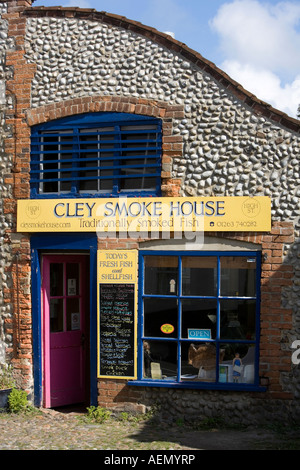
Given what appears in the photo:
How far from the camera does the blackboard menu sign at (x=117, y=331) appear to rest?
8414 mm

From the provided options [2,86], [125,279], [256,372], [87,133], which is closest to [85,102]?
[87,133]

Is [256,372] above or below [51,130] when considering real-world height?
below

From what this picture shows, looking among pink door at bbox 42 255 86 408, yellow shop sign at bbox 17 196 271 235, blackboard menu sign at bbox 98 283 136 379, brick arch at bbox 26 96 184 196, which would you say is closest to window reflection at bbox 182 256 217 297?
yellow shop sign at bbox 17 196 271 235

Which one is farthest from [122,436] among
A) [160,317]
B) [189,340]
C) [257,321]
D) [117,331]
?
[257,321]

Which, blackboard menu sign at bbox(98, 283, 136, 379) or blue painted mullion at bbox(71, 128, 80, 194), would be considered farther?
blue painted mullion at bbox(71, 128, 80, 194)

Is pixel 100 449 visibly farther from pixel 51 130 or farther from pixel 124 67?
pixel 124 67

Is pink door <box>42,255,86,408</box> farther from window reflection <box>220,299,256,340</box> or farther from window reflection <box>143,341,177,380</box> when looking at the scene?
window reflection <box>220,299,256,340</box>

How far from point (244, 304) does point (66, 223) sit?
2.98 m

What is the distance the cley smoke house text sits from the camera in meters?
8.21

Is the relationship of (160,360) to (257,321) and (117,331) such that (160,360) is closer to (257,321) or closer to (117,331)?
(117,331)

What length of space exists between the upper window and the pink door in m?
1.31

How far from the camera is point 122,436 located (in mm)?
7645

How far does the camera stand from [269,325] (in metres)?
7.97

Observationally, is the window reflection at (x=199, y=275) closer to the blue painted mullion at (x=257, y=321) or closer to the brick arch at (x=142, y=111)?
the blue painted mullion at (x=257, y=321)
